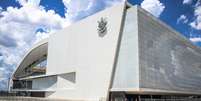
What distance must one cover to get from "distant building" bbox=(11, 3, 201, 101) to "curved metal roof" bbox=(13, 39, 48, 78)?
7.10 metres

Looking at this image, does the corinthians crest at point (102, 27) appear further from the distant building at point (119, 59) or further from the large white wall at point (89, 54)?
the large white wall at point (89, 54)

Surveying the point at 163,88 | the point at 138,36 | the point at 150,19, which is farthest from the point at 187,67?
the point at 138,36

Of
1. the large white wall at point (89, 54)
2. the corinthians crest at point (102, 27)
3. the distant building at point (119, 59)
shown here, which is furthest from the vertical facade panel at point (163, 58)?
the corinthians crest at point (102, 27)

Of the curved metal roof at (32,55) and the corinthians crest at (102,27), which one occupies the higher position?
the corinthians crest at (102,27)

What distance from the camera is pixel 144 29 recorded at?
26125 mm

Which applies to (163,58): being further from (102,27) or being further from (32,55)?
(32,55)

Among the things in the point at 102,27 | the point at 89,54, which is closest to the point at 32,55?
the point at 89,54

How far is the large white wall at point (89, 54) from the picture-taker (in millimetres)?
25844

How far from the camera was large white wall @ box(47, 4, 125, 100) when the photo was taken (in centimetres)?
2584

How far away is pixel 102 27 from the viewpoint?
2739 centimetres

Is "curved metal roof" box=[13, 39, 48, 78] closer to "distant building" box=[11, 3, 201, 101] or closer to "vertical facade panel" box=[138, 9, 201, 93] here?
"distant building" box=[11, 3, 201, 101]

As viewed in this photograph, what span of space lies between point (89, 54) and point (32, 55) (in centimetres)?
2576

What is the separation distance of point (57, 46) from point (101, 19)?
12483 mm

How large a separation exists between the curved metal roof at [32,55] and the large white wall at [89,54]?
9.27 meters
